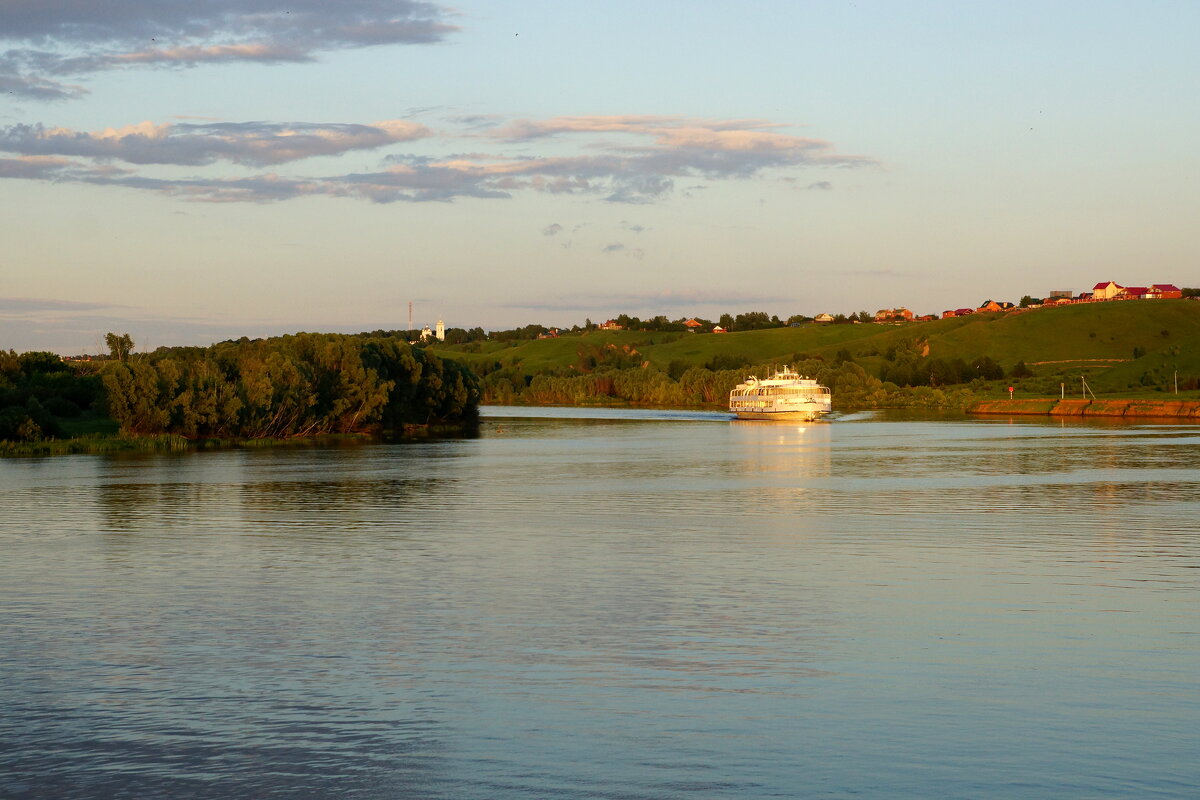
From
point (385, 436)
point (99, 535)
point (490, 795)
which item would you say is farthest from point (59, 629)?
point (385, 436)

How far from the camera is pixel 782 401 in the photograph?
543ft

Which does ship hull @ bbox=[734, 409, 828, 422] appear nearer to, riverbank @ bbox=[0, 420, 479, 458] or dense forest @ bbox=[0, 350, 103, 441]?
riverbank @ bbox=[0, 420, 479, 458]

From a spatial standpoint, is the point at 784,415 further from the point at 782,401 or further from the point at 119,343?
the point at 119,343

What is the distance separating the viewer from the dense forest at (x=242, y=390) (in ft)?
303

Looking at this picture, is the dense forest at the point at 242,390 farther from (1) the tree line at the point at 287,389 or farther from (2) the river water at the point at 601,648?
(2) the river water at the point at 601,648

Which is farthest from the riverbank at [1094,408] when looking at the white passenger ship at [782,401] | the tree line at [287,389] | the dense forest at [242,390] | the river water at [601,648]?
the river water at [601,648]

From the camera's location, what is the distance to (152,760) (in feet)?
47.1

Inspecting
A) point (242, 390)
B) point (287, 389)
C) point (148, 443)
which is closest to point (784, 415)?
point (287, 389)

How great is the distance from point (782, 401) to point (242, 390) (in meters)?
81.8

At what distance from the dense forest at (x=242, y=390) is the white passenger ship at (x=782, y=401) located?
47746 millimetres

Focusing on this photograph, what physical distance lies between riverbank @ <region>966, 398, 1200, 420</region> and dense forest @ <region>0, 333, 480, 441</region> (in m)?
73.3

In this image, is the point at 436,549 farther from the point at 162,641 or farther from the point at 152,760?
the point at 152,760

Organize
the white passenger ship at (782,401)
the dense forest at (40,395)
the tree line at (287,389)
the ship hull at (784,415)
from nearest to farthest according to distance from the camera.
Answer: the dense forest at (40,395) < the tree line at (287,389) < the ship hull at (784,415) < the white passenger ship at (782,401)

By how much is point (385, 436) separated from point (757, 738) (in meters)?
102
